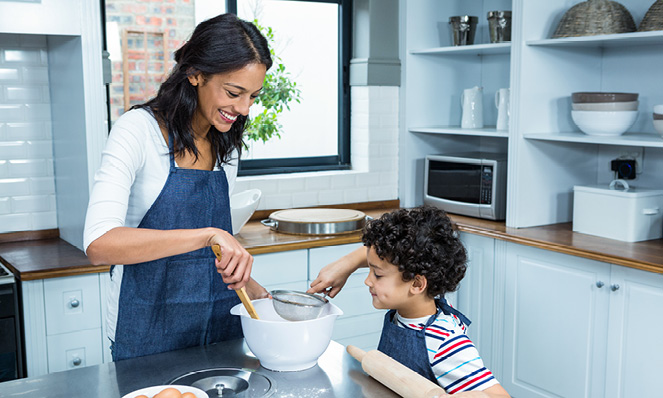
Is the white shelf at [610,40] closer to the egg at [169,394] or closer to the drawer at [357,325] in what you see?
the drawer at [357,325]

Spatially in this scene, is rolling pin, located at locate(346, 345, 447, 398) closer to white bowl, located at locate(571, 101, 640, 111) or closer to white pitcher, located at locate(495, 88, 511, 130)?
white bowl, located at locate(571, 101, 640, 111)

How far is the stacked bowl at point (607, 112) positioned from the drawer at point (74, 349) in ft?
7.56

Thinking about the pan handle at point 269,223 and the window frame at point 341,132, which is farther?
the window frame at point 341,132

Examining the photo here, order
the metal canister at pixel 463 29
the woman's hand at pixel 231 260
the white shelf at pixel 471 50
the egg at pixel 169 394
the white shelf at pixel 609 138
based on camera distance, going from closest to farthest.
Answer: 1. the egg at pixel 169 394
2. the woman's hand at pixel 231 260
3. the white shelf at pixel 609 138
4. the white shelf at pixel 471 50
5. the metal canister at pixel 463 29

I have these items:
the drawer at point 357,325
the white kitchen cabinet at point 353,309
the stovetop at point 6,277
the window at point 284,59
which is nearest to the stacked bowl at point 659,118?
the white kitchen cabinet at point 353,309


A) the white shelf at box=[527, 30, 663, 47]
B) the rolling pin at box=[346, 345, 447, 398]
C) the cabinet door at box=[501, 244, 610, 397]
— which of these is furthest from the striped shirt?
the white shelf at box=[527, 30, 663, 47]

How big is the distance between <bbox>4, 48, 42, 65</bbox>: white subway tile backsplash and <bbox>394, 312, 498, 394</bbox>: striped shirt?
232cm

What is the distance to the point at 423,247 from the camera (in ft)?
5.69

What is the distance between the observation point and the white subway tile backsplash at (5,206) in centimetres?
323

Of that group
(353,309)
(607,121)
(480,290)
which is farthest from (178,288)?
(607,121)

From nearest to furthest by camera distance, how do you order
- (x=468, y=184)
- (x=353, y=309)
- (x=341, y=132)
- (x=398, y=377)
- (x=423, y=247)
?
(x=398, y=377), (x=423, y=247), (x=353, y=309), (x=468, y=184), (x=341, y=132)

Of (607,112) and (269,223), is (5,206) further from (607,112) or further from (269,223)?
(607,112)

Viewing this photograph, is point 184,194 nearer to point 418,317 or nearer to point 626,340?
point 418,317

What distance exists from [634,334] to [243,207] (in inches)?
68.9
